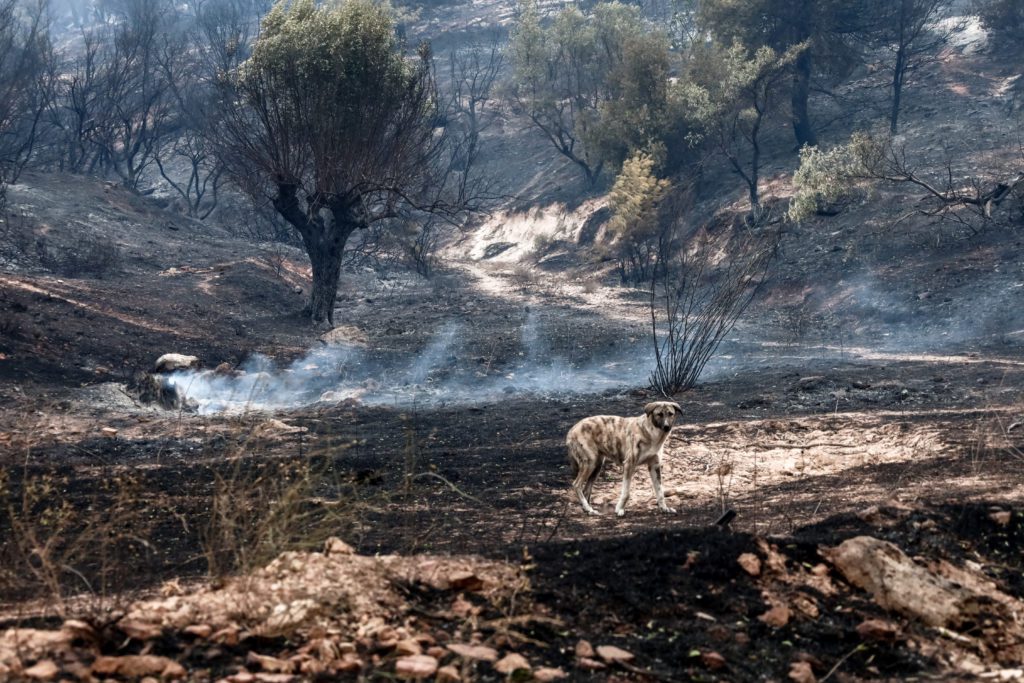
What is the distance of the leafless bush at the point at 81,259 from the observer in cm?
2603

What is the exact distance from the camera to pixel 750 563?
569 centimetres

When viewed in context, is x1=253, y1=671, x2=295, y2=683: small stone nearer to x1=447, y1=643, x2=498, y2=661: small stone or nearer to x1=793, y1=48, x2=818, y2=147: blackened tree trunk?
x1=447, y1=643, x2=498, y2=661: small stone

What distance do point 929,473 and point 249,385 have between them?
1207cm

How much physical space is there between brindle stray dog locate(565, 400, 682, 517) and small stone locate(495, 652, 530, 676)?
3783mm

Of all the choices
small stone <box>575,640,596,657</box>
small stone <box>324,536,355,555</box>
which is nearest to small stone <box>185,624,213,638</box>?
small stone <box>324,536,355,555</box>

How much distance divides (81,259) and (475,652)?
25.1 metres

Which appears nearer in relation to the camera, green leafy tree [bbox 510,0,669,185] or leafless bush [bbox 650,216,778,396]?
leafless bush [bbox 650,216,778,396]

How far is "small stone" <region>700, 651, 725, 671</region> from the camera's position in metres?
4.65

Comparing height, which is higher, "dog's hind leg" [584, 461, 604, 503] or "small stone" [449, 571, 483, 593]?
"small stone" [449, 571, 483, 593]

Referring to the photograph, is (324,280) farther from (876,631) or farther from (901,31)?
(901,31)

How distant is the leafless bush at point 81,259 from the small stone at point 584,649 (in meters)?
24.1

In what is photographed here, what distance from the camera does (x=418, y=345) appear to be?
21781 mm

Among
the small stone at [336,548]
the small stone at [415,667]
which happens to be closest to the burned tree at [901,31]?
the small stone at [336,548]

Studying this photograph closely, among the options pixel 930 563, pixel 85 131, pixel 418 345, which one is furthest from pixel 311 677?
pixel 85 131
